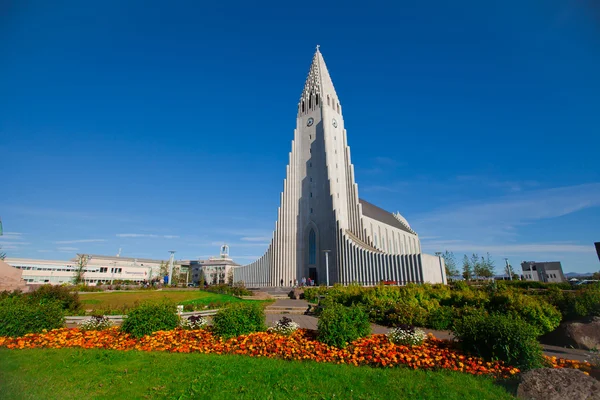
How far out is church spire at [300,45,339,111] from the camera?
170 ft

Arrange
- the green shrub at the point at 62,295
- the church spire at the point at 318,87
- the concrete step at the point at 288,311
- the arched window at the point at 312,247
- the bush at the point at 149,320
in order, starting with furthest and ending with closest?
the church spire at the point at 318,87 → the arched window at the point at 312,247 → the concrete step at the point at 288,311 → the green shrub at the point at 62,295 → the bush at the point at 149,320

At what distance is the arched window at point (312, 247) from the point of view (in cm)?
4534

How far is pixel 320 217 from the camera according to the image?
45406 millimetres

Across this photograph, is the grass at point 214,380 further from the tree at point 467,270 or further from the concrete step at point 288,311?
the tree at point 467,270

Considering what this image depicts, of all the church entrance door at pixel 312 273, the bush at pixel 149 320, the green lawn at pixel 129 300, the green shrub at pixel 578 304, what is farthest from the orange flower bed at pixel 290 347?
the church entrance door at pixel 312 273

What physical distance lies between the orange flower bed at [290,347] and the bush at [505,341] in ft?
0.83

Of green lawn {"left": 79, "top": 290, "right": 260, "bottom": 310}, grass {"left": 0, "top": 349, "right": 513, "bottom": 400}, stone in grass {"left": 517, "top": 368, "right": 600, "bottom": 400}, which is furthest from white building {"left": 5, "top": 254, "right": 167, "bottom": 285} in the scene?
stone in grass {"left": 517, "top": 368, "right": 600, "bottom": 400}

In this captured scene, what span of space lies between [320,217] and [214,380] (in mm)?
40386

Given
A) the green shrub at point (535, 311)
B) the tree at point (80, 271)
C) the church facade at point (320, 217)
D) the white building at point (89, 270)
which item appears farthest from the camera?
the white building at point (89, 270)

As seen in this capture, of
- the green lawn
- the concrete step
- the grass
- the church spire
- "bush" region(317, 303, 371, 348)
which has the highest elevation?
the church spire

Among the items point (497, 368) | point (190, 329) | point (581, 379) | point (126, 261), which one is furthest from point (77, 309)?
point (126, 261)

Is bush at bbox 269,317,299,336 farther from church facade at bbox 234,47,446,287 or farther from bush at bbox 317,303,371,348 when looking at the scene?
church facade at bbox 234,47,446,287

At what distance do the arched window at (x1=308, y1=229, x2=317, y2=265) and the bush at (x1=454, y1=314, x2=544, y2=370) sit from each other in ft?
128

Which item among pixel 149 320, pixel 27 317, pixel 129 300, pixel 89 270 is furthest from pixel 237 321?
pixel 89 270
